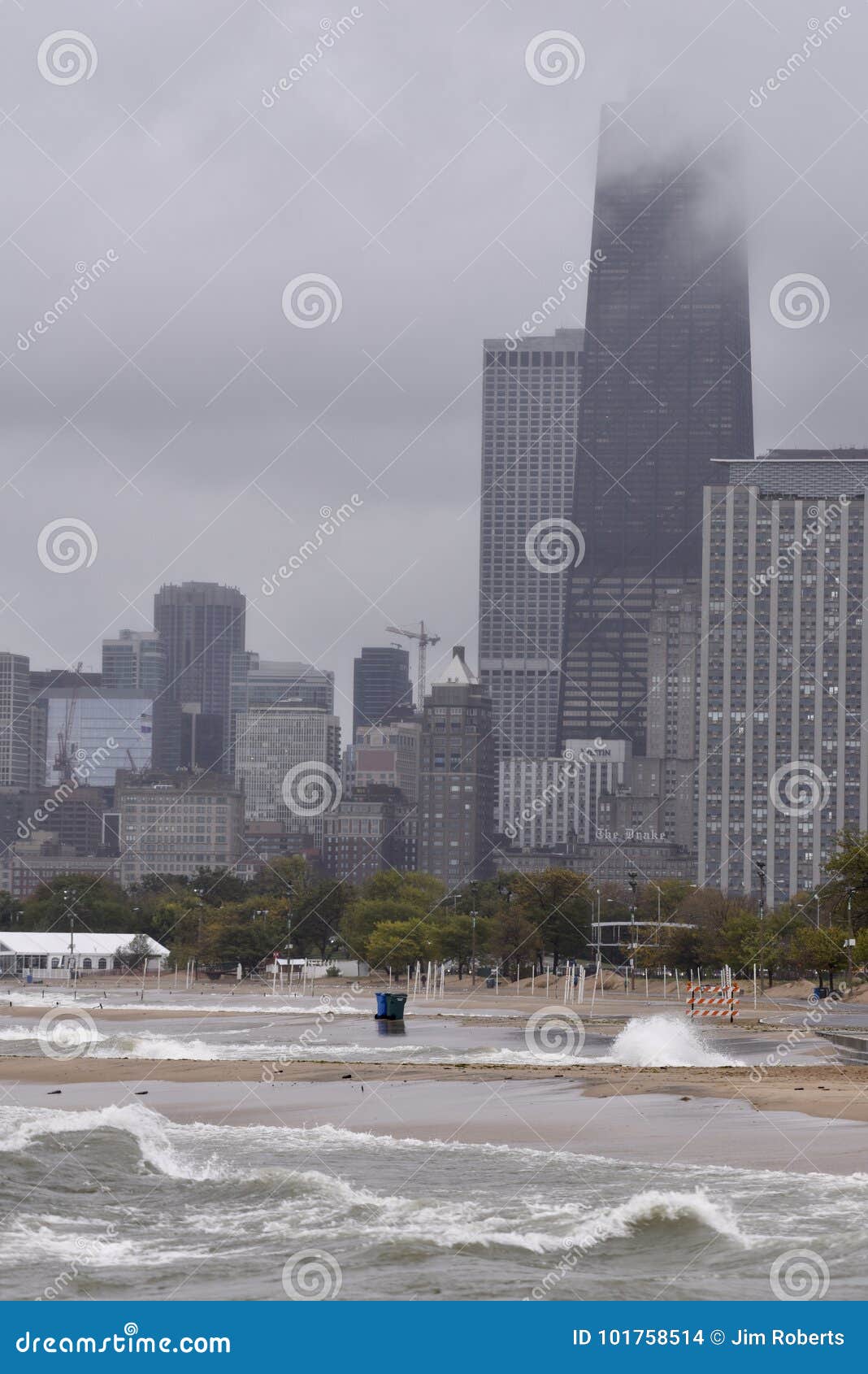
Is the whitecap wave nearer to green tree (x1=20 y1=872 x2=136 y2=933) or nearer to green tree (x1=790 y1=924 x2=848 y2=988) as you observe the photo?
green tree (x1=790 y1=924 x2=848 y2=988)

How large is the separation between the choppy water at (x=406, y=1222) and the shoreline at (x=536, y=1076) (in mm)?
8064

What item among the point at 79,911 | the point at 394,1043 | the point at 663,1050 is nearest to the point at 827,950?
the point at 394,1043

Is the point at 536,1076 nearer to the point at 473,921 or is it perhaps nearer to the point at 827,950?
the point at 827,950

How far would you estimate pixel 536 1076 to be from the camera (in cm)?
3538

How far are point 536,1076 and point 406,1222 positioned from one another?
60.4ft

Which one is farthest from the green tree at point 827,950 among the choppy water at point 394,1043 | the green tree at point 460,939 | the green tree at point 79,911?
the green tree at point 79,911

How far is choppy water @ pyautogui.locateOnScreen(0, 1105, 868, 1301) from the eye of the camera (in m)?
14.8

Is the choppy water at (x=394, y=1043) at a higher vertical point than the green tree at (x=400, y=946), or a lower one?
higher

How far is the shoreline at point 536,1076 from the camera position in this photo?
2945 centimetres

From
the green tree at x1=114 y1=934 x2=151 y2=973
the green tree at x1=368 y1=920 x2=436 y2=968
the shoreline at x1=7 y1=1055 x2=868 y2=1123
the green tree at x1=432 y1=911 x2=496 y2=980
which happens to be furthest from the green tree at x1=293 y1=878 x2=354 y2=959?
the shoreline at x1=7 y1=1055 x2=868 y2=1123

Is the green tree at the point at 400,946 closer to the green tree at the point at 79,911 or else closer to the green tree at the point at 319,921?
the green tree at the point at 319,921

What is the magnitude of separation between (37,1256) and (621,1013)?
56.2 meters

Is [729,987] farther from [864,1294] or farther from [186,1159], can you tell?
[864,1294]

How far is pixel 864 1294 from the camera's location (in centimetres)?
1376
